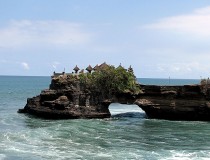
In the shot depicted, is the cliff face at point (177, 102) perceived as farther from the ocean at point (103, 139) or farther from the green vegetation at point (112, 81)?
the green vegetation at point (112, 81)

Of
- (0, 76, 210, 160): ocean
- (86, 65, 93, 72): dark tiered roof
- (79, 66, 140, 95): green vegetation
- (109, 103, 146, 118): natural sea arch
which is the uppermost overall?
(86, 65, 93, 72): dark tiered roof

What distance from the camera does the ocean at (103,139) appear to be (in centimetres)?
3631

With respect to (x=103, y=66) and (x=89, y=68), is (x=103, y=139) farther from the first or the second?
(x=89, y=68)

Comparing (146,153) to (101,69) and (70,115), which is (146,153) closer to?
(70,115)

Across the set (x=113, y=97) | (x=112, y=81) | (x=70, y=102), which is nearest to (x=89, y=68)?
(x=112, y=81)

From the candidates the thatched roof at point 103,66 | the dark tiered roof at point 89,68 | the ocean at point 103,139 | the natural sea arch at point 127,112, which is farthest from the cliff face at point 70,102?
the natural sea arch at point 127,112

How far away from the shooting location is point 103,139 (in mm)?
44188

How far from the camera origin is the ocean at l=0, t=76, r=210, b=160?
36312mm

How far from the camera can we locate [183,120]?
6119cm

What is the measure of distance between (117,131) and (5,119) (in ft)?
65.2

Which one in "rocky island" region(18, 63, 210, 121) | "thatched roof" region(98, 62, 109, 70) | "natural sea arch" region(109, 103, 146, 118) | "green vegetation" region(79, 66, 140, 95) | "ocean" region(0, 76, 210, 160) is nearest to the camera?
"ocean" region(0, 76, 210, 160)

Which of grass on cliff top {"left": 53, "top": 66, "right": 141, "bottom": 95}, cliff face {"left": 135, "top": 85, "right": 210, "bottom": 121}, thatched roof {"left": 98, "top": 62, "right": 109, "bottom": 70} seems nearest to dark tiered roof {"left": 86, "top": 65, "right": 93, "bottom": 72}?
thatched roof {"left": 98, "top": 62, "right": 109, "bottom": 70}

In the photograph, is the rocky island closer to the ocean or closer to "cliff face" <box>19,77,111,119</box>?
"cliff face" <box>19,77,111,119</box>

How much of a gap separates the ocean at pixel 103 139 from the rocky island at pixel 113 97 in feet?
7.10
